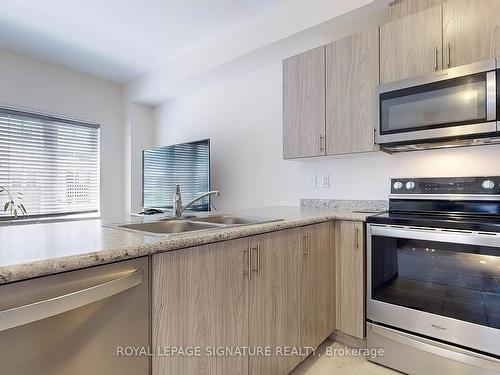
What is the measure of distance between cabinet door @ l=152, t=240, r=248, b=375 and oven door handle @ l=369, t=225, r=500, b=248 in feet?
3.09

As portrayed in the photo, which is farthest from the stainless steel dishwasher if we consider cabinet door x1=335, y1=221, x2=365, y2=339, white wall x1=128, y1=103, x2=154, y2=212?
white wall x1=128, y1=103, x2=154, y2=212

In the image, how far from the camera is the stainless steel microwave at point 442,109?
1.54 meters

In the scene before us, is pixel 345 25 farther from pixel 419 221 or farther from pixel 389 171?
pixel 419 221

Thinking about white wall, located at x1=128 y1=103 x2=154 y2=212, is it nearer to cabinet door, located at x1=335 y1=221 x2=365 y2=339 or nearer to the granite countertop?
the granite countertop

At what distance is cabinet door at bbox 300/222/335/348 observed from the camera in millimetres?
1676

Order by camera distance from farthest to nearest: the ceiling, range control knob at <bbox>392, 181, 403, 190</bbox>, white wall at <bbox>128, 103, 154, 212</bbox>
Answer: white wall at <bbox>128, 103, 154, 212</bbox> → the ceiling → range control knob at <bbox>392, 181, 403, 190</bbox>

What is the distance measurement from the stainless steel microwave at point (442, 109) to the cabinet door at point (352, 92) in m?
0.11

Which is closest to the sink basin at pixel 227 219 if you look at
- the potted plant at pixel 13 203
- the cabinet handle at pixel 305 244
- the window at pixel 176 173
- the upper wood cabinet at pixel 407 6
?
the cabinet handle at pixel 305 244

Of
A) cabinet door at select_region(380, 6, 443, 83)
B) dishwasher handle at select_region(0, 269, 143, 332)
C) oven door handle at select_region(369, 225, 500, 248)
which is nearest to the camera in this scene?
dishwasher handle at select_region(0, 269, 143, 332)

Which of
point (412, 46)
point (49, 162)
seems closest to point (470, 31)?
point (412, 46)

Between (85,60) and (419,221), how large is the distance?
366 centimetres

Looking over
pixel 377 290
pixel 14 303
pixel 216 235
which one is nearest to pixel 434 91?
pixel 377 290

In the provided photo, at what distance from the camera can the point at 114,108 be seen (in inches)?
156

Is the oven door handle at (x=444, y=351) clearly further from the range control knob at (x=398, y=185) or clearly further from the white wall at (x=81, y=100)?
the white wall at (x=81, y=100)
